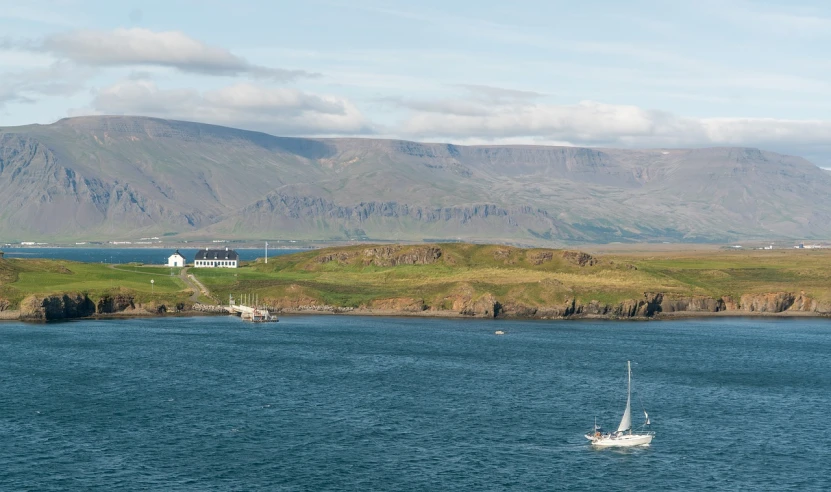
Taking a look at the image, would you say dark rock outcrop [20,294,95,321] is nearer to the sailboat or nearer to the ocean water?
the ocean water

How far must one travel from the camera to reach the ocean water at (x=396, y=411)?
82.6 metres

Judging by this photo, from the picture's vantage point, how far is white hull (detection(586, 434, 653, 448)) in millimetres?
92500

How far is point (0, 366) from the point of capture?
127312 millimetres

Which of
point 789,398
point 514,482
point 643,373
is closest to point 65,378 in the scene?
point 514,482

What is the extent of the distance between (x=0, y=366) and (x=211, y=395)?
34.5 meters

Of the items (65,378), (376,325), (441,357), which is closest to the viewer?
(65,378)

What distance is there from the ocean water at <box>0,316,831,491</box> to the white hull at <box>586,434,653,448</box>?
1.22 meters

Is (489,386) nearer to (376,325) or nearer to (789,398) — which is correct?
Answer: (789,398)

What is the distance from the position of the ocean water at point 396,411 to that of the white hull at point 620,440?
3.99 ft

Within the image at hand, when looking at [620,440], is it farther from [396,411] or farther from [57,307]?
[57,307]

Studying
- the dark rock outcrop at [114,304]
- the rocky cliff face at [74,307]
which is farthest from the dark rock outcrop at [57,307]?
the dark rock outcrop at [114,304]

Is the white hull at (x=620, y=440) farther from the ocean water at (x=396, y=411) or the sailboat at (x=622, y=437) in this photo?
the ocean water at (x=396, y=411)

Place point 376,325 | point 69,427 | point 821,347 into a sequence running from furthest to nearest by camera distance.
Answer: point 376,325, point 821,347, point 69,427

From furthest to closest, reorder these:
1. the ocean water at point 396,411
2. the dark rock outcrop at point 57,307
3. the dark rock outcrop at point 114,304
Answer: the dark rock outcrop at point 114,304
the dark rock outcrop at point 57,307
the ocean water at point 396,411
